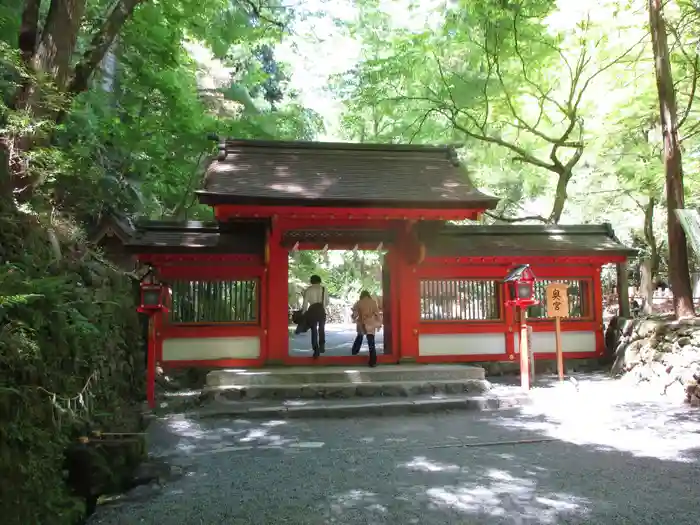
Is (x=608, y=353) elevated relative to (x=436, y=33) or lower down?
lower down

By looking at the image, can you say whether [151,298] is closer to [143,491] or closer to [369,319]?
[369,319]

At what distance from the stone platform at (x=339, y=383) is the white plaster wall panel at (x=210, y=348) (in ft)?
3.42

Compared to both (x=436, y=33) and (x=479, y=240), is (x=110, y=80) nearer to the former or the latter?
(x=436, y=33)

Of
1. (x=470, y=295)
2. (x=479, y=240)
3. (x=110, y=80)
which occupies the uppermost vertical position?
(x=110, y=80)

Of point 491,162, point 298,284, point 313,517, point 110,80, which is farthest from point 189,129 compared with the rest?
Result: point 298,284

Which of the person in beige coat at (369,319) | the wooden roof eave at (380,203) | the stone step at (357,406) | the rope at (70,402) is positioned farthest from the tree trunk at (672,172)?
the rope at (70,402)

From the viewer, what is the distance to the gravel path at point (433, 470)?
395cm

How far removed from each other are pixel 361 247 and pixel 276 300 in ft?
6.92

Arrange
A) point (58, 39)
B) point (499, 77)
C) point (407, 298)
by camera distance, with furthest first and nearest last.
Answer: point (499, 77), point (407, 298), point (58, 39)

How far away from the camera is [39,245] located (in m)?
5.03

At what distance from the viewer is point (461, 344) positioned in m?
11.0

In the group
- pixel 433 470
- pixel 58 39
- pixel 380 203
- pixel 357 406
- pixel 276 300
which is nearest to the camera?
pixel 433 470

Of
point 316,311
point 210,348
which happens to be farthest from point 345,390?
point 210,348

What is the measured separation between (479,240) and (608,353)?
3.96 m
